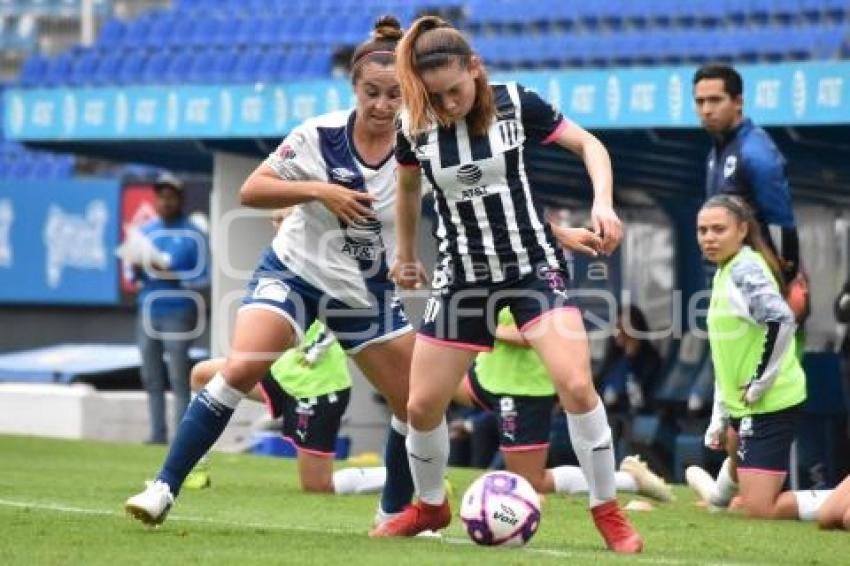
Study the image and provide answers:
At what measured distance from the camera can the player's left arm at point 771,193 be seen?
10312 mm

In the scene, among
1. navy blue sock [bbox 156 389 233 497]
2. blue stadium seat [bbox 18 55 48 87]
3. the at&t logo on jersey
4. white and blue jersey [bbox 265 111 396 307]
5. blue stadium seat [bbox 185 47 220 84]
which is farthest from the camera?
blue stadium seat [bbox 18 55 48 87]

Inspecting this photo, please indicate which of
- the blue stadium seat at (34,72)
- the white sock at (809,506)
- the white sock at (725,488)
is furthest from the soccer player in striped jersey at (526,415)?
the blue stadium seat at (34,72)

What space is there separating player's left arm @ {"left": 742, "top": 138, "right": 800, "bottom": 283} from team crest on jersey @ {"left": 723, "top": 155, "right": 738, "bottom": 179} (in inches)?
2.5

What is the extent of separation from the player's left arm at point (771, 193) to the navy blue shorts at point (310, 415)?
277 centimetres

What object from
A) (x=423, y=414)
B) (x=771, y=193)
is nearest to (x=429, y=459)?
(x=423, y=414)

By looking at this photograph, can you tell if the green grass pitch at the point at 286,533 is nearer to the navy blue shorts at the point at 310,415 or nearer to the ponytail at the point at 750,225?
the navy blue shorts at the point at 310,415

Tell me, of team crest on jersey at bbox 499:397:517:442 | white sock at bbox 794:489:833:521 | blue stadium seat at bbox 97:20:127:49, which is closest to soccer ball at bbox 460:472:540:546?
white sock at bbox 794:489:833:521

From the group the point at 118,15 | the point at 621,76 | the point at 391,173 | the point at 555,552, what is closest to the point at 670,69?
the point at 621,76

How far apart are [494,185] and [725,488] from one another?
3558 millimetres

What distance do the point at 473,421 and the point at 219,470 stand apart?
2.95m

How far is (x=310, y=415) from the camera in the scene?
11.8 m

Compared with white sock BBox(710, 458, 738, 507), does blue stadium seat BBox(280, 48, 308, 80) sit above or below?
above

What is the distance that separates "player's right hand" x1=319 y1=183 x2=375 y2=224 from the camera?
26.1ft

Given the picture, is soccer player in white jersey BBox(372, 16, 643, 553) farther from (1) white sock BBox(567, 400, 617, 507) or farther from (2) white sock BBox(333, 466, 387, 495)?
(2) white sock BBox(333, 466, 387, 495)
